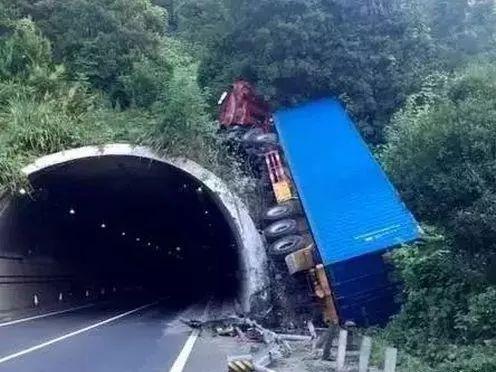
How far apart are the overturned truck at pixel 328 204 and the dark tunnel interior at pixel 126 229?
7.98 feet

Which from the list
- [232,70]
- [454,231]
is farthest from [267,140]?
[454,231]

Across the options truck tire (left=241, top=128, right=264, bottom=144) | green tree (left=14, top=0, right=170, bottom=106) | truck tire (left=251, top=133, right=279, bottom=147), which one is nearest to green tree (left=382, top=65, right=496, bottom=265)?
truck tire (left=251, top=133, right=279, bottom=147)

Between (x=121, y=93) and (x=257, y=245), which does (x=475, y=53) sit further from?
(x=121, y=93)

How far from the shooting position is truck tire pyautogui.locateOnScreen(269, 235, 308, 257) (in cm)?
1723

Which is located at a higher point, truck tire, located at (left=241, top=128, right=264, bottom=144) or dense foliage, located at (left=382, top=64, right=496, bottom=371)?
truck tire, located at (left=241, top=128, right=264, bottom=144)

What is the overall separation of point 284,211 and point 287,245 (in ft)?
3.66

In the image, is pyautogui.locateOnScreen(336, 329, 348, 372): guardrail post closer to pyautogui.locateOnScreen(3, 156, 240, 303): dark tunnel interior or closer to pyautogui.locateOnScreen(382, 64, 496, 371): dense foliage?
pyautogui.locateOnScreen(382, 64, 496, 371): dense foliage

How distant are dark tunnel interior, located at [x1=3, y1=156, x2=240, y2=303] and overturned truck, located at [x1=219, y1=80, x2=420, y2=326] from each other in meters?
2.43

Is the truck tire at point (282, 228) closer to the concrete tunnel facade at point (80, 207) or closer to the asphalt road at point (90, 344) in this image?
the concrete tunnel facade at point (80, 207)

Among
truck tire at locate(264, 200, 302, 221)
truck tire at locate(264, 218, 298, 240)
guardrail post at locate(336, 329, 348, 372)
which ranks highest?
truck tire at locate(264, 200, 302, 221)

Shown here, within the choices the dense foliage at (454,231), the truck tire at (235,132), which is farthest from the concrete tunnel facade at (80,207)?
the dense foliage at (454,231)

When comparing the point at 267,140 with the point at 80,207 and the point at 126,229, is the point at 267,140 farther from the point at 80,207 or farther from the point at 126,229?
the point at 126,229

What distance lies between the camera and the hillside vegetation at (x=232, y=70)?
17391mm

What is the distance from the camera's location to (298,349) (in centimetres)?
1370
